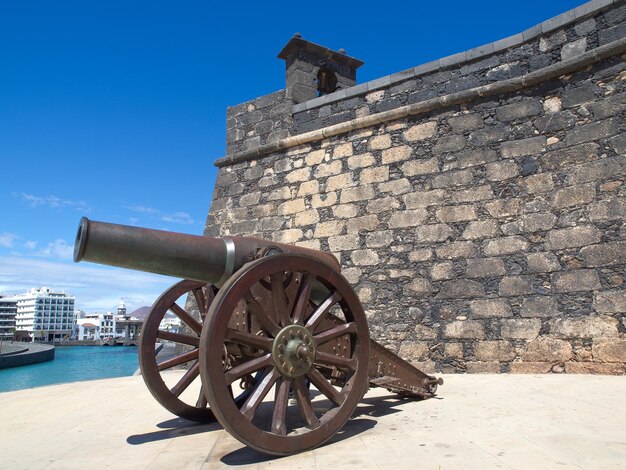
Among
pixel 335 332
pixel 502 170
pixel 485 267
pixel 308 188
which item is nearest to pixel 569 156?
pixel 502 170

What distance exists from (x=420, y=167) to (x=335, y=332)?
3.69 metres

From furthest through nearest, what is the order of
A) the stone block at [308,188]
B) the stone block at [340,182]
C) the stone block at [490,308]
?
1. the stone block at [308,188]
2. the stone block at [340,182]
3. the stone block at [490,308]

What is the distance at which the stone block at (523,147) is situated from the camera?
552cm

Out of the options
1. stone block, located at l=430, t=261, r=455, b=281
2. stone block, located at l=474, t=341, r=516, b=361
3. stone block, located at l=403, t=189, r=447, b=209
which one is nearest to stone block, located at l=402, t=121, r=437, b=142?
stone block, located at l=403, t=189, r=447, b=209

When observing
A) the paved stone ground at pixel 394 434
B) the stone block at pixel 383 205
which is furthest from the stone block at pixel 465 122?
the paved stone ground at pixel 394 434

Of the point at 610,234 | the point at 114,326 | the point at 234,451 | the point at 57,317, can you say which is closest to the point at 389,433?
the point at 234,451

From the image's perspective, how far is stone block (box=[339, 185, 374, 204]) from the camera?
Answer: 259 inches

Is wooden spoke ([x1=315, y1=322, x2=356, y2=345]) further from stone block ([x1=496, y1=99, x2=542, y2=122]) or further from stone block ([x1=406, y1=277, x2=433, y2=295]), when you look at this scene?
stone block ([x1=496, y1=99, x2=542, y2=122])

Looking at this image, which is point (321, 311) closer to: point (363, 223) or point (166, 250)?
point (166, 250)

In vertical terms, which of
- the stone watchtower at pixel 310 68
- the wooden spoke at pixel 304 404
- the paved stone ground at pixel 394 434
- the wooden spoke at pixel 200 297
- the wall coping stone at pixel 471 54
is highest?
the stone watchtower at pixel 310 68

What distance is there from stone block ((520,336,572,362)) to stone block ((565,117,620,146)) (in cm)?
209

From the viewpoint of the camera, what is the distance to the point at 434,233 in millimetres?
5980

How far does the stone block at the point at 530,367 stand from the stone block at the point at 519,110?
2720 millimetres

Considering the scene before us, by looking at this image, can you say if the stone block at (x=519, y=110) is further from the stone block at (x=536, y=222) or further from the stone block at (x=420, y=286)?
the stone block at (x=420, y=286)
